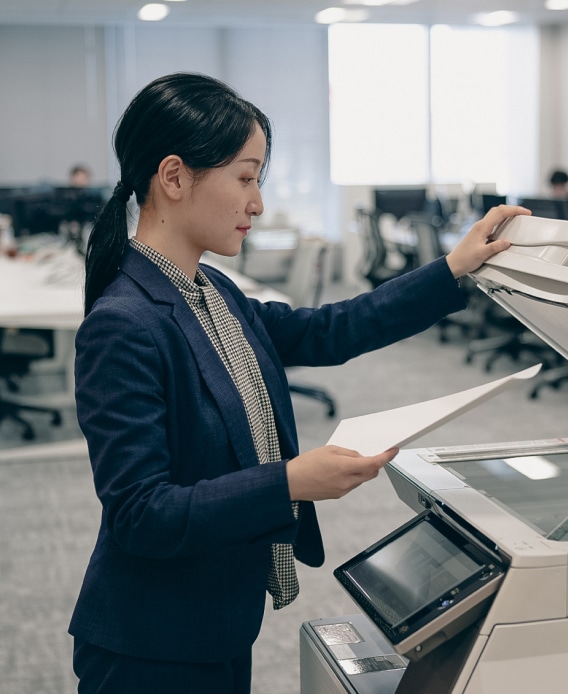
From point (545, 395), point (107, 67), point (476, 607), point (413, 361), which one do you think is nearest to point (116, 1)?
point (107, 67)

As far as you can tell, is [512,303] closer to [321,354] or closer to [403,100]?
[321,354]

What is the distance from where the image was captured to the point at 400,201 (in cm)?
858

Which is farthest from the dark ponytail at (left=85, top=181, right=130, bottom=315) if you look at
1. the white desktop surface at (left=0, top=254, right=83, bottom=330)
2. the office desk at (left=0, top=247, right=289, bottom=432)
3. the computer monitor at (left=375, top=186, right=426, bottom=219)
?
the computer monitor at (left=375, top=186, right=426, bottom=219)

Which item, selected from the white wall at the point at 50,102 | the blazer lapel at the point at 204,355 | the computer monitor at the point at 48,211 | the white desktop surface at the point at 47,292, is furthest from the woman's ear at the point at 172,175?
the white wall at the point at 50,102

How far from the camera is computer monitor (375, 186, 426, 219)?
8505mm

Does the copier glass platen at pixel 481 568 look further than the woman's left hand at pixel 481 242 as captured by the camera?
No

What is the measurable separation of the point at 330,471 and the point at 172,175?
430 mm

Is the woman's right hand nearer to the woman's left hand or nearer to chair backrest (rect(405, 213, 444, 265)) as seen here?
the woman's left hand

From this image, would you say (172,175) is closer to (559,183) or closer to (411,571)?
(411,571)

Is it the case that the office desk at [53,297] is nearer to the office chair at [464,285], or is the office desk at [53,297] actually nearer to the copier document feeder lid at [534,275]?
the office chair at [464,285]

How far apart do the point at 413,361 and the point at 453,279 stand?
5.12 metres

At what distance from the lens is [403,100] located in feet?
35.6

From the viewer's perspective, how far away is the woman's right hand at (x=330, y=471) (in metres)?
0.98

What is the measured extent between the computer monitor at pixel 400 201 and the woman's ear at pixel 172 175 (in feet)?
24.5
